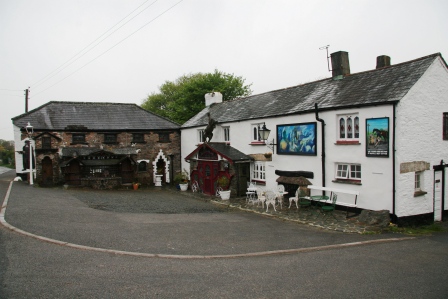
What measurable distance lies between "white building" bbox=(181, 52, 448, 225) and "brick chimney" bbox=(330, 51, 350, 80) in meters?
0.05

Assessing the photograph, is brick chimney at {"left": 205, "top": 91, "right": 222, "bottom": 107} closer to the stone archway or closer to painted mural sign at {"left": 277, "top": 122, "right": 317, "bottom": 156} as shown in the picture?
the stone archway

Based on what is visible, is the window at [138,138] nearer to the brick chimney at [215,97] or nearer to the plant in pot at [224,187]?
the brick chimney at [215,97]

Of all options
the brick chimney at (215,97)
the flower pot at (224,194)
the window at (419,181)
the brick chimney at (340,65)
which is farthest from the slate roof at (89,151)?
the window at (419,181)

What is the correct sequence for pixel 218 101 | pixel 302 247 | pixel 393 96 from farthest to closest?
1. pixel 218 101
2. pixel 393 96
3. pixel 302 247

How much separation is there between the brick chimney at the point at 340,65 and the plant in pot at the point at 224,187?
8242 mm

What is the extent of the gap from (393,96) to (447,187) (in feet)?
18.2

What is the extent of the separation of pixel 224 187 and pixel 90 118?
13783mm

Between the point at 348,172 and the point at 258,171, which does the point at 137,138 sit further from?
the point at 348,172

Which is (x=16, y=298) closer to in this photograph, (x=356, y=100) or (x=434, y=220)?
(x=356, y=100)

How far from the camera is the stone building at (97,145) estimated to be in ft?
77.5

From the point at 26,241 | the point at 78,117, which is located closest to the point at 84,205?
the point at 26,241

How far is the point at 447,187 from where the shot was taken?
14359 millimetres

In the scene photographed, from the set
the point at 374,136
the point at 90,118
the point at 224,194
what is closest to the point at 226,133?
the point at 224,194

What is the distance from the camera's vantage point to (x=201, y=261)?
7.90 metres
